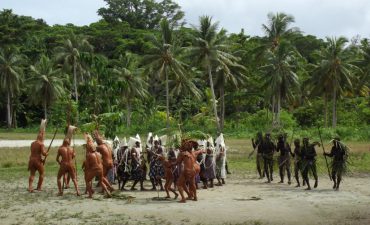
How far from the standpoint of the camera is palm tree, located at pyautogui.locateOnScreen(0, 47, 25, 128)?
60.9 m

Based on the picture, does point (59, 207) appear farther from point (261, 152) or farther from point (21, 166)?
point (21, 166)

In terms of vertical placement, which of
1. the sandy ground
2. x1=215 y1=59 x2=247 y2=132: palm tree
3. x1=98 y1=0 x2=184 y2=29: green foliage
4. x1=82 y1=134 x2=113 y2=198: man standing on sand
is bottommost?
the sandy ground

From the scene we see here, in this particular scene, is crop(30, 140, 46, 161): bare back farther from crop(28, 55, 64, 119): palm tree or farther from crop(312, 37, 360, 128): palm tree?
crop(28, 55, 64, 119): palm tree

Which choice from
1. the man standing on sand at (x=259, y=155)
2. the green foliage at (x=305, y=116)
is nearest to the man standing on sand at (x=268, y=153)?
the man standing on sand at (x=259, y=155)

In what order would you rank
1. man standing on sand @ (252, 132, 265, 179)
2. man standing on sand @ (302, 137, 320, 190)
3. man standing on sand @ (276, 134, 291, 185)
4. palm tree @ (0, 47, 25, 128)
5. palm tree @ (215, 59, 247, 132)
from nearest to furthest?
man standing on sand @ (302, 137, 320, 190), man standing on sand @ (276, 134, 291, 185), man standing on sand @ (252, 132, 265, 179), palm tree @ (215, 59, 247, 132), palm tree @ (0, 47, 25, 128)

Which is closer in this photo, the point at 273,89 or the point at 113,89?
the point at 113,89

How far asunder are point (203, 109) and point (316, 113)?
13377 mm

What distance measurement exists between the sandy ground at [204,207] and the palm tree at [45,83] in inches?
1743

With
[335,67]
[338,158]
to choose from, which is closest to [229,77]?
[335,67]

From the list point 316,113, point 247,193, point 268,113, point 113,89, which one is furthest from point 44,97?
point 247,193

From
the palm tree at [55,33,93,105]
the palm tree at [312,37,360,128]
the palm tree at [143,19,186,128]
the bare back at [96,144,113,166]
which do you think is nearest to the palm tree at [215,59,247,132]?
the palm tree at [143,19,186,128]

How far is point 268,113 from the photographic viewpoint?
59.5 metres

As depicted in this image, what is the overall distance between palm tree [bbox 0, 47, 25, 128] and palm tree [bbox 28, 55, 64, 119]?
1.71 m

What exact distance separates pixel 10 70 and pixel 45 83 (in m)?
4.22
